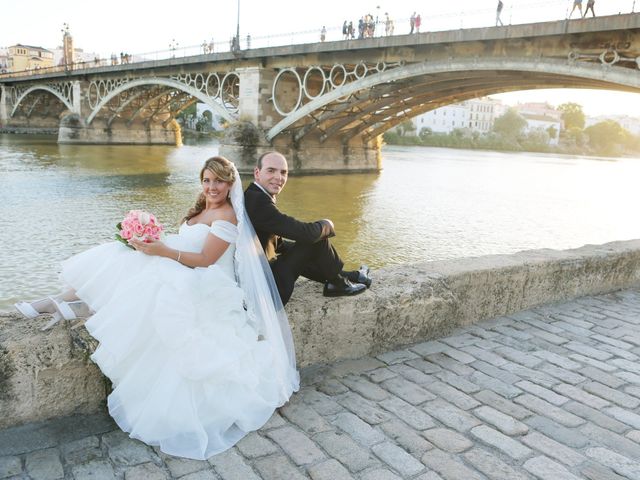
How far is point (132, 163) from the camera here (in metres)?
25.4

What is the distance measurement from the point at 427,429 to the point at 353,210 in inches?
491

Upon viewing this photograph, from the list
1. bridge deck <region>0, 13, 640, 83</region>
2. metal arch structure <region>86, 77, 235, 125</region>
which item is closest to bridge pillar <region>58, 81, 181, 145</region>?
metal arch structure <region>86, 77, 235, 125</region>

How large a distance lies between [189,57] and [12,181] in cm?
1233

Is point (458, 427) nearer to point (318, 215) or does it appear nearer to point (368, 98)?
point (318, 215)

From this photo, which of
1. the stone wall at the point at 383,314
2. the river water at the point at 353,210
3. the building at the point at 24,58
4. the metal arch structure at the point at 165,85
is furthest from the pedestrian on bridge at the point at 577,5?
the building at the point at 24,58

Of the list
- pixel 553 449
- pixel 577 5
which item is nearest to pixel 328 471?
pixel 553 449

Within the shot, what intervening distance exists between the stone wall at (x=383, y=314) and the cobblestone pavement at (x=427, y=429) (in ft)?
0.34

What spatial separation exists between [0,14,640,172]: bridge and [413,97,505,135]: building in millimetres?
73118

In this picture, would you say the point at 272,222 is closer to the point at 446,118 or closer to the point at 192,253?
the point at 192,253

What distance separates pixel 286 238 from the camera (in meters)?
3.11

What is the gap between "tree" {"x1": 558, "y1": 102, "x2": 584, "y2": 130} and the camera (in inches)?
4097

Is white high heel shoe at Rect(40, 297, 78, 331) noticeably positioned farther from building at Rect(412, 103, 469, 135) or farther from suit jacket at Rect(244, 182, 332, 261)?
building at Rect(412, 103, 469, 135)

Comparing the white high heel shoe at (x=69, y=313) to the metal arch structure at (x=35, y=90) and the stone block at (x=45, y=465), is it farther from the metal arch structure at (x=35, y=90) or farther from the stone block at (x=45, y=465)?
the metal arch structure at (x=35, y=90)

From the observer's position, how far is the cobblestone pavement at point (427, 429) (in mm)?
2242
